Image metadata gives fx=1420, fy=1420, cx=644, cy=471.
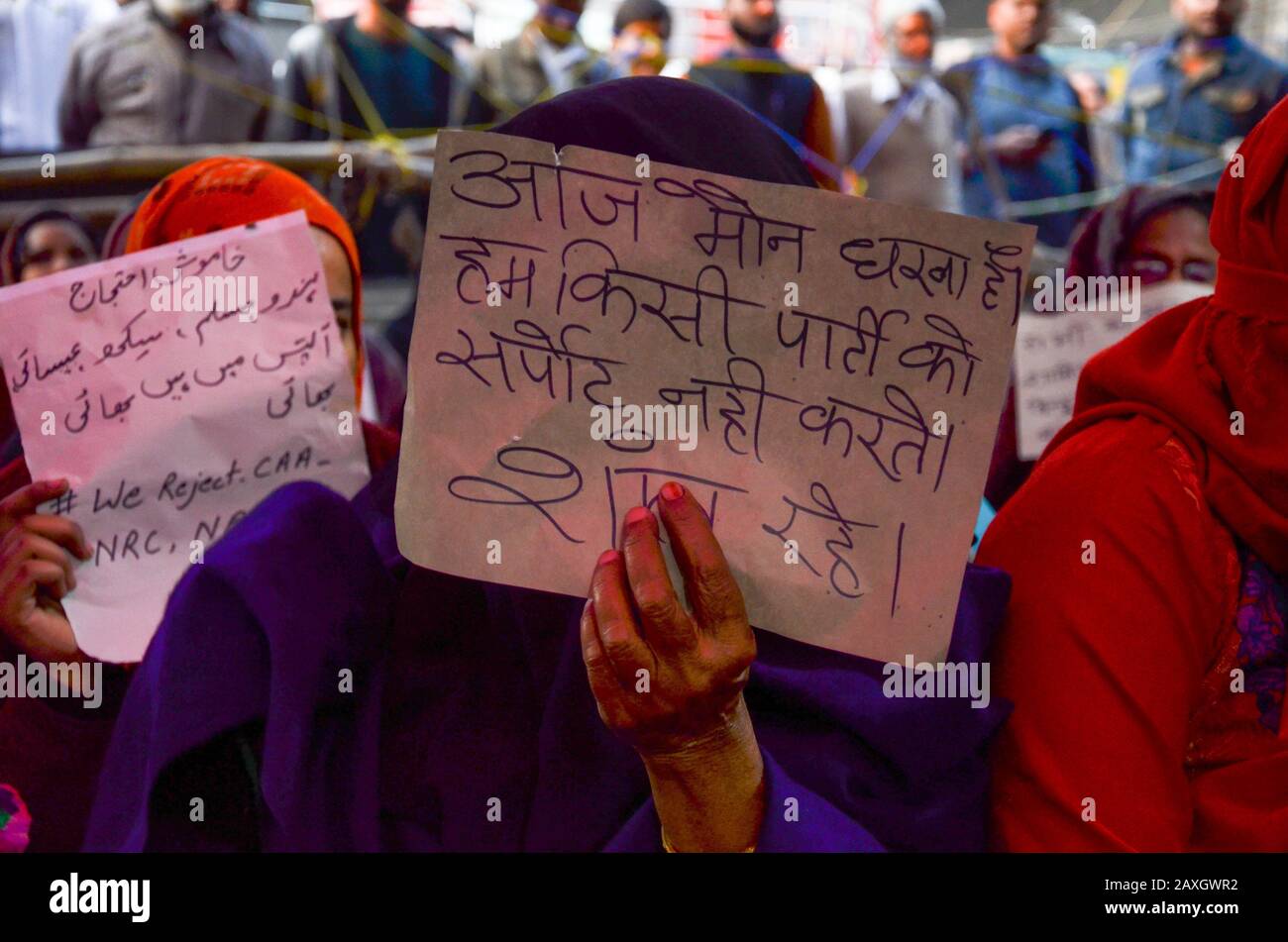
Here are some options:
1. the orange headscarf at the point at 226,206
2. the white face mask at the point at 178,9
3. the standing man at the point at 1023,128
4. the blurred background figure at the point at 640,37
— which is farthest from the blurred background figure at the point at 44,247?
the standing man at the point at 1023,128

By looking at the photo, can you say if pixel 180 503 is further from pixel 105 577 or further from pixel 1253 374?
pixel 1253 374

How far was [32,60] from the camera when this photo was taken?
4.70 meters

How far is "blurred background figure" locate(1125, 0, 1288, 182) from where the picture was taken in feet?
15.2

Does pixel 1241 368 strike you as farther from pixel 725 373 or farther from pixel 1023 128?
pixel 1023 128

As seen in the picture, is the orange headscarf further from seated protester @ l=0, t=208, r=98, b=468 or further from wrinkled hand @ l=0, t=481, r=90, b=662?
seated protester @ l=0, t=208, r=98, b=468

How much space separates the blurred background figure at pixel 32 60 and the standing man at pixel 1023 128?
2.88 meters

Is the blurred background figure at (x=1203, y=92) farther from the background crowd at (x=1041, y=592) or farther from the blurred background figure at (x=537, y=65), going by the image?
the background crowd at (x=1041, y=592)

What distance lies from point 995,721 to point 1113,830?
0.12 m

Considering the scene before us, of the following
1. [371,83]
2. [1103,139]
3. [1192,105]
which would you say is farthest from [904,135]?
[371,83]

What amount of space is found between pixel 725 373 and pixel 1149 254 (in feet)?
6.40

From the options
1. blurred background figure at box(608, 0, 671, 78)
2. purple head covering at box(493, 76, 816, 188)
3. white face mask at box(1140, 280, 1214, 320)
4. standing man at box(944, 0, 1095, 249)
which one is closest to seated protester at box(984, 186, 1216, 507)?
white face mask at box(1140, 280, 1214, 320)

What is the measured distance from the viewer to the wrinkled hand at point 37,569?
1.44 m

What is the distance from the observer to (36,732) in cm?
147
